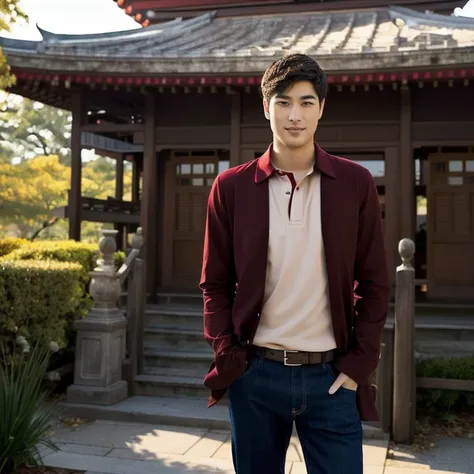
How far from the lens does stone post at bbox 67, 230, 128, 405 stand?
6102mm

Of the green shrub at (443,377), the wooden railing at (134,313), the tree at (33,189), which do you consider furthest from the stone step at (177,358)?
the tree at (33,189)

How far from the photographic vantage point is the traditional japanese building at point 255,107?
802 cm

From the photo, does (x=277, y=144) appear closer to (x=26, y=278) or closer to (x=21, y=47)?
(x=26, y=278)

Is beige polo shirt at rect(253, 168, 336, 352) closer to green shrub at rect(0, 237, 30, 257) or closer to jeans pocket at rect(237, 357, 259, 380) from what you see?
jeans pocket at rect(237, 357, 259, 380)

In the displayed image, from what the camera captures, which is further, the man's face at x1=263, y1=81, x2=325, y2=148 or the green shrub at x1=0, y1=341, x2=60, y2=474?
the green shrub at x1=0, y1=341, x2=60, y2=474

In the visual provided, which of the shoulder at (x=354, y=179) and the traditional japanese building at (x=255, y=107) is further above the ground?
the traditional japanese building at (x=255, y=107)

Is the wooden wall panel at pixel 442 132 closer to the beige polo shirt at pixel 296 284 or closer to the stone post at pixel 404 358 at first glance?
the stone post at pixel 404 358

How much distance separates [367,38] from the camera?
896cm

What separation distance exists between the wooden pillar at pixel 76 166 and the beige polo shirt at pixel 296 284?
7.83m

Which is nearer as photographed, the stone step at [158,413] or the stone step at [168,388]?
the stone step at [158,413]

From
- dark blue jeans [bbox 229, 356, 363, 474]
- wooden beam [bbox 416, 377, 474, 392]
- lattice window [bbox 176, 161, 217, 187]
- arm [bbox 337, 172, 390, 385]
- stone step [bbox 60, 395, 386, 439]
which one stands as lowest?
stone step [bbox 60, 395, 386, 439]

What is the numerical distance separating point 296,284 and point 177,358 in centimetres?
531

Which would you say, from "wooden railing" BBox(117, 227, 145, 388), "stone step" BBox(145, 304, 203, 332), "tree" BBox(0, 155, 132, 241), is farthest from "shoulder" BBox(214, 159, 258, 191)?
"tree" BBox(0, 155, 132, 241)

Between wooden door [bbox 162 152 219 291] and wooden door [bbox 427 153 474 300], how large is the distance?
144 inches
